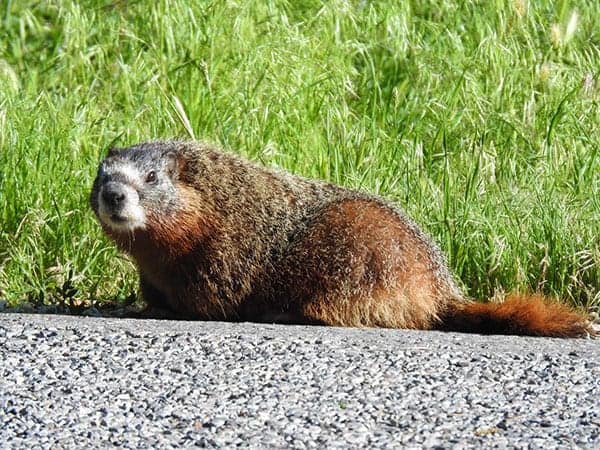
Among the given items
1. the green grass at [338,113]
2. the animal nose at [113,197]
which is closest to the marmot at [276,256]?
the animal nose at [113,197]

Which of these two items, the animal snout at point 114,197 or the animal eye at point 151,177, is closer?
the animal snout at point 114,197

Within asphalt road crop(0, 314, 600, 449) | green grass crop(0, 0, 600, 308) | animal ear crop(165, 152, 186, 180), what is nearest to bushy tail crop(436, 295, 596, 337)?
asphalt road crop(0, 314, 600, 449)

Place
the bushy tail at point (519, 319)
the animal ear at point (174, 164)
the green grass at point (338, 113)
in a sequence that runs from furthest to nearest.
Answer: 1. the green grass at point (338, 113)
2. the animal ear at point (174, 164)
3. the bushy tail at point (519, 319)

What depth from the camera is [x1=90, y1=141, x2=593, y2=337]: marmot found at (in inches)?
271

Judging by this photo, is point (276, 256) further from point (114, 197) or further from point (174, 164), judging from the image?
point (114, 197)

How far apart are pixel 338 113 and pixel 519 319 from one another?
321 centimetres

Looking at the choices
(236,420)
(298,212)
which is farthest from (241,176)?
(236,420)

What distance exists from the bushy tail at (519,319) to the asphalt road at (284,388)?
34cm

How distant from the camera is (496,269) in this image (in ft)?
25.7

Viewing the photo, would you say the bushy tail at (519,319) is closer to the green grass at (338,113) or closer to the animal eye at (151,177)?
the green grass at (338,113)

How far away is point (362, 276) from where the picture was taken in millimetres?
6914

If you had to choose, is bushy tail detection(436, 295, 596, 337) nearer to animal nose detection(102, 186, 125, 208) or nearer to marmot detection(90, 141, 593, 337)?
marmot detection(90, 141, 593, 337)

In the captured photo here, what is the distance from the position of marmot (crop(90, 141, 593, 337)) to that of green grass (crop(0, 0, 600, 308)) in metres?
0.91

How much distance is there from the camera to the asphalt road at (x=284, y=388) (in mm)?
4391
